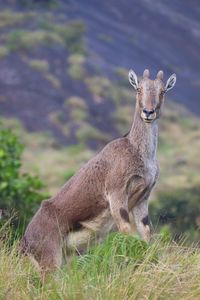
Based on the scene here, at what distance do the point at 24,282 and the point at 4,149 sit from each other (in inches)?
337

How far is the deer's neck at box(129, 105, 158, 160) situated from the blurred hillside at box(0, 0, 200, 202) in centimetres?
2550

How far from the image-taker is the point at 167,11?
73688 millimetres

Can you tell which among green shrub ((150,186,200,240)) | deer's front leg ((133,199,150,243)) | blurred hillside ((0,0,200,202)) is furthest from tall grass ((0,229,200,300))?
blurred hillside ((0,0,200,202))

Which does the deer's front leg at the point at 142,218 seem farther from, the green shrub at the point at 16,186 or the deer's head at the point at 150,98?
the green shrub at the point at 16,186

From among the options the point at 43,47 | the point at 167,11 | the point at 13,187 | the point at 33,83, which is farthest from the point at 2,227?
the point at 167,11

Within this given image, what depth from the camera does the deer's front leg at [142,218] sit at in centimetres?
1038

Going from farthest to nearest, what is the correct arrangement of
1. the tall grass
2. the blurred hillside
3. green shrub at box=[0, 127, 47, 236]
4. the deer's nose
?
the blurred hillside < green shrub at box=[0, 127, 47, 236] < the deer's nose < the tall grass

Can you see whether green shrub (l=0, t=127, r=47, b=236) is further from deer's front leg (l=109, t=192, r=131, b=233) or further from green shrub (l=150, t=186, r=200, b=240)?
deer's front leg (l=109, t=192, r=131, b=233)

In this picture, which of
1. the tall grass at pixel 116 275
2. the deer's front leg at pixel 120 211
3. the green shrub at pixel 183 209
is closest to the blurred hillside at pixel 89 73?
the green shrub at pixel 183 209

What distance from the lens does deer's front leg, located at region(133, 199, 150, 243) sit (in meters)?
10.4

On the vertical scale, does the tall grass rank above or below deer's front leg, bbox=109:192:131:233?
below

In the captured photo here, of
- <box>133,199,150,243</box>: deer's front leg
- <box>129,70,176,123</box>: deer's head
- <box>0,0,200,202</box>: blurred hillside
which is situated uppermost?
<box>0,0,200,202</box>: blurred hillside

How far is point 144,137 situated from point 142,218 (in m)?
0.83

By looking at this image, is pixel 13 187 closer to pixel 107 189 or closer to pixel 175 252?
pixel 107 189
